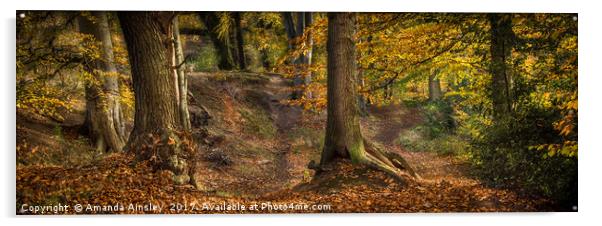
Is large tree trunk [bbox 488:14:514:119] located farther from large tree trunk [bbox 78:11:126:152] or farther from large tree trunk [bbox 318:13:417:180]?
large tree trunk [bbox 78:11:126:152]

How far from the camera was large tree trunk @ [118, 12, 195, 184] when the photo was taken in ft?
16.3

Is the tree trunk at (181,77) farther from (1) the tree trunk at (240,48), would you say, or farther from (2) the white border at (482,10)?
(1) the tree trunk at (240,48)

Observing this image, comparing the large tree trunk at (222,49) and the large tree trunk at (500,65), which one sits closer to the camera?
the large tree trunk at (500,65)

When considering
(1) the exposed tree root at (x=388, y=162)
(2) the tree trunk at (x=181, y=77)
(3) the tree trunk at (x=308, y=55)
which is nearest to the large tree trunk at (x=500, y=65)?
(1) the exposed tree root at (x=388, y=162)

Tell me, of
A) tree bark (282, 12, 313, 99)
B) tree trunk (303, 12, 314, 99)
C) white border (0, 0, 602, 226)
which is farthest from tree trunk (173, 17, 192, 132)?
tree trunk (303, 12, 314, 99)

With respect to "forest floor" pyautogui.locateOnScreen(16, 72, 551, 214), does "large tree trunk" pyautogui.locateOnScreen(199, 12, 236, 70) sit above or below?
above

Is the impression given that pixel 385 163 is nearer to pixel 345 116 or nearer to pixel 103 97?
pixel 345 116

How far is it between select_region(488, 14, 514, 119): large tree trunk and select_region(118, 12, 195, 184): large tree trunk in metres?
3.98

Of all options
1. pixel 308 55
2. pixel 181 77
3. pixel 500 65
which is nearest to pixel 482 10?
pixel 500 65

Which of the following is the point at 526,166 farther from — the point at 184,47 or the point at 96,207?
the point at 96,207

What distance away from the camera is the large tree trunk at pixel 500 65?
5.28 meters

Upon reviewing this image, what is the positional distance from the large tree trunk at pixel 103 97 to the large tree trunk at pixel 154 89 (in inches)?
17.8

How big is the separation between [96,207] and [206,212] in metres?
1.27

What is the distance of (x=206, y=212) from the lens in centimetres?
507
